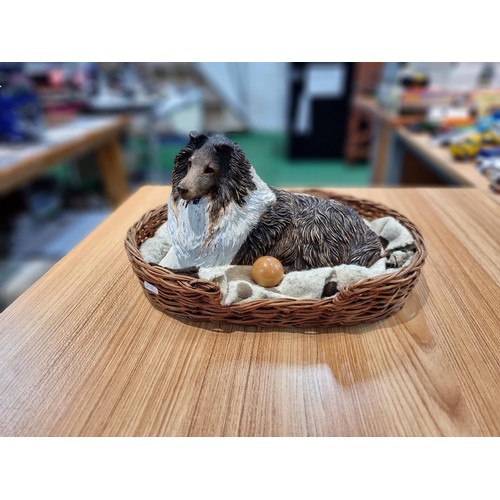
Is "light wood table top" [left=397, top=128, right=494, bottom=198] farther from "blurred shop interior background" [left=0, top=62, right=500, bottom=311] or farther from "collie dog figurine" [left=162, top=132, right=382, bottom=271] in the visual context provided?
"collie dog figurine" [left=162, top=132, right=382, bottom=271]

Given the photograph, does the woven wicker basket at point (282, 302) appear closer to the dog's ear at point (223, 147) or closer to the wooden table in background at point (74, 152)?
the dog's ear at point (223, 147)

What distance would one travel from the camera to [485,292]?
0.91 m

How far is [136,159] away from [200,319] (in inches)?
99.2

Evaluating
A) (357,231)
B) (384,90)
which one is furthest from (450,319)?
(384,90)

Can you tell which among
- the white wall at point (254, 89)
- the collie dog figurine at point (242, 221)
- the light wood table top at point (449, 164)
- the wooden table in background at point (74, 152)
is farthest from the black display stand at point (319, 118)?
the collie dog figurine at point (242, 221)

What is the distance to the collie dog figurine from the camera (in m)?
0.78

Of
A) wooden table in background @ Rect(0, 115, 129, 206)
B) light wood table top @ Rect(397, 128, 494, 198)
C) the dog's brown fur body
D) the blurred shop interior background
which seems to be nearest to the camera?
the dog's brown fur body

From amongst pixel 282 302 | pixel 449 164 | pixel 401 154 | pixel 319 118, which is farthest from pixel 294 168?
pixel 282 302

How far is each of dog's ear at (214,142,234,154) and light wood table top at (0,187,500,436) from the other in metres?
0.35

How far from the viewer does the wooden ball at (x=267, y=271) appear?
81 cm

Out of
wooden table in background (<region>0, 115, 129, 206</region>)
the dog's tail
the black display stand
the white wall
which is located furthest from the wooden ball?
the white wall

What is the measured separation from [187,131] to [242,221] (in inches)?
63.7

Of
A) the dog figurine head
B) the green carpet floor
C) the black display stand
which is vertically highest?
the dog figurine head

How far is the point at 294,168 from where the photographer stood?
3.50 metres
